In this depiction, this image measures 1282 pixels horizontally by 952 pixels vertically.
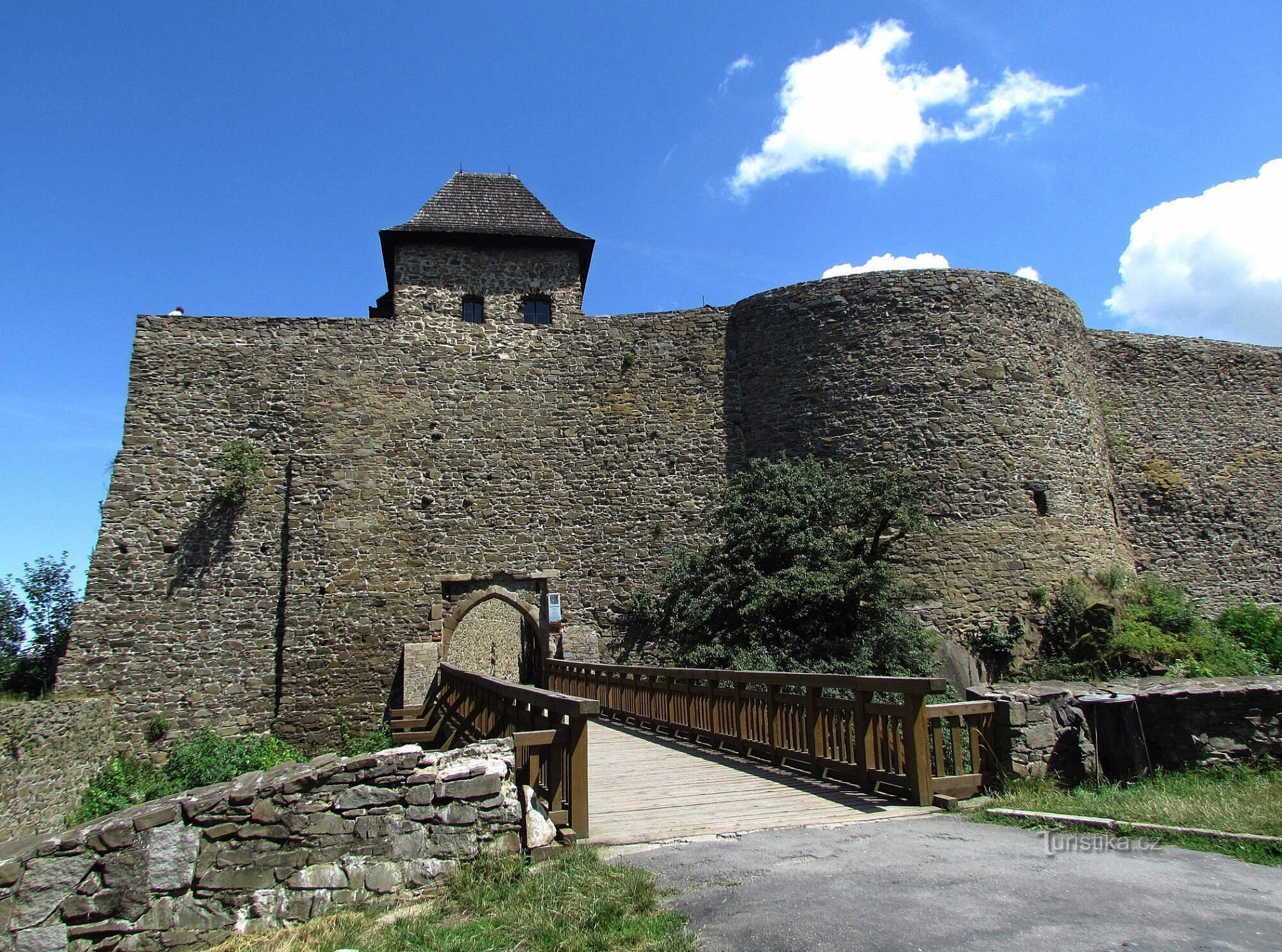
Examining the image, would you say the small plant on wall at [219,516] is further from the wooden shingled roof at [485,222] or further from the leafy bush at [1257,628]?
the leafy bush at [1257,628]

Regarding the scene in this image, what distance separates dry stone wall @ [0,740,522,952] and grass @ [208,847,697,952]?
0.65 ft

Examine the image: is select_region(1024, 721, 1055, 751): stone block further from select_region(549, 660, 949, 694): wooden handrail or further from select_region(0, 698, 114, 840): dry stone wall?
select_region(0, 698, 114, 840): dry stone wall

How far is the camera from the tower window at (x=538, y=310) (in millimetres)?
18656

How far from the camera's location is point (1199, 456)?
63.5 feet

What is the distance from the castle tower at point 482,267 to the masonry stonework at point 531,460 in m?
0.06

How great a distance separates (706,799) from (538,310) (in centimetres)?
1376

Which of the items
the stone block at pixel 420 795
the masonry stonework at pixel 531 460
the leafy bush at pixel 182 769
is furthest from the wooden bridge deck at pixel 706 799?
the leafy bush at pixel 182 769

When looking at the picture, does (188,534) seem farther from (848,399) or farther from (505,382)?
(848,399)

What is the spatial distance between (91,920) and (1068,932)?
5.54 meters

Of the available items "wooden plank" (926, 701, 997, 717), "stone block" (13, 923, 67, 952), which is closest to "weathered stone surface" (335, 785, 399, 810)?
"stone block" (13, 923, 67, 952)

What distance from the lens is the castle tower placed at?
59.9 feet

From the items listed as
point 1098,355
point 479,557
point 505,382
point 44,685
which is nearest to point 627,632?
point 479,557

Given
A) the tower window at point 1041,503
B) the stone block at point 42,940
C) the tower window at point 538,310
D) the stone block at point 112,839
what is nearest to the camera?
the stone block at point 42,940

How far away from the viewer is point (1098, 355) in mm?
19219
